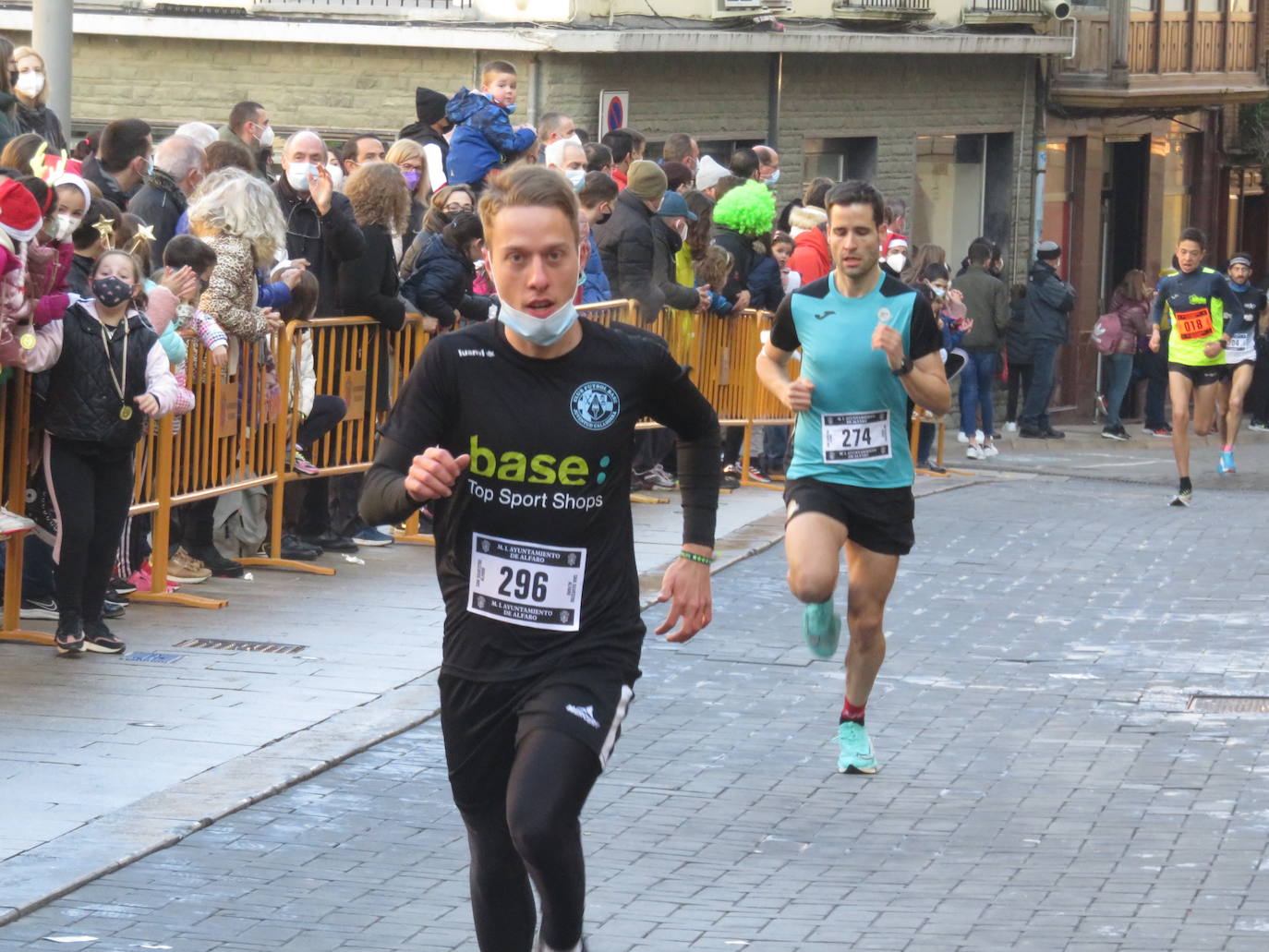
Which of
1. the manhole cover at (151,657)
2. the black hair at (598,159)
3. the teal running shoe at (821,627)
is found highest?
the black hair at (598,159)

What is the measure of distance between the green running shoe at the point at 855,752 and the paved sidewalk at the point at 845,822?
91mm

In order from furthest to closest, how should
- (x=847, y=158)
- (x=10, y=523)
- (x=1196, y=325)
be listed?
(x=847, y=158) < (x=1196, y=325) < (x=10, y=523)

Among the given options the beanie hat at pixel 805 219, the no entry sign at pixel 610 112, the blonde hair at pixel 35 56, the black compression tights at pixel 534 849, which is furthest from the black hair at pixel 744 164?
the black compression tights at pixel 534 849

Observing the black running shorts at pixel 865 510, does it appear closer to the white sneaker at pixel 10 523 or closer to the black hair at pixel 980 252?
the white sneaker at pixel 10 523

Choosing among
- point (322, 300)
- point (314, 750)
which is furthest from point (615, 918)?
point (322, 300)

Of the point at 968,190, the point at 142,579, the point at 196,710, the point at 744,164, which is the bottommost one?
the point at 196,710

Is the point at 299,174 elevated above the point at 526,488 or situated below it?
above

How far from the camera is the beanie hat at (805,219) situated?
16.3 metres

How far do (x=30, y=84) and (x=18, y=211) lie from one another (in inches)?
159

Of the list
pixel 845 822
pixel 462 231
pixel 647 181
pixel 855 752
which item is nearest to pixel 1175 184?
pixel 647 181

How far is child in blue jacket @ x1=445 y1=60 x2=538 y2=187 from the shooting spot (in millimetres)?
14820

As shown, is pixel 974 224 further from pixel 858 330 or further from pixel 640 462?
pixel 858 330

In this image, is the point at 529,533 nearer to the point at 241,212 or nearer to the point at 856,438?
the point at 856,438

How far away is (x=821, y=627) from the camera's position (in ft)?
27.7
